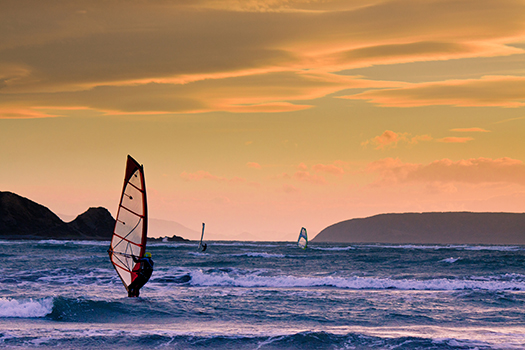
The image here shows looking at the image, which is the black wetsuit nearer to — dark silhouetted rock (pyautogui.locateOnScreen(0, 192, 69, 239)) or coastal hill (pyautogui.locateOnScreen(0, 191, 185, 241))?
coastal hill (pyautogui.locateOnScreen(0, 191, 185, 241))

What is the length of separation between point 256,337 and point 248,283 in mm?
13052

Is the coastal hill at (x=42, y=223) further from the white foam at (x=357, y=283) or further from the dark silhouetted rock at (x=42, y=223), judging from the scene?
the white foam at (x=357, y=283)

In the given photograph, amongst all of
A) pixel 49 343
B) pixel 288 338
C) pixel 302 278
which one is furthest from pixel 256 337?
pixel 302 278

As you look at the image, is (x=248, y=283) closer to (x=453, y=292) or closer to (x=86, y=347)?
(x=453, y=292)

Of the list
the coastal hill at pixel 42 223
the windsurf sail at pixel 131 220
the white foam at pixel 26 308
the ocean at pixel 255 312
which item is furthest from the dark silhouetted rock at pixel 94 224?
the windsurf sail at pixel 131 220

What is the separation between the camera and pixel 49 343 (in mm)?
11836

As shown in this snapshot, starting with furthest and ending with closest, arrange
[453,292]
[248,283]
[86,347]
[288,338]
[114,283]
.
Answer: [248,283], [114,283], [453,292], [288,338], [86,347]

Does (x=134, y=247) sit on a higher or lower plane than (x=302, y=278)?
higher

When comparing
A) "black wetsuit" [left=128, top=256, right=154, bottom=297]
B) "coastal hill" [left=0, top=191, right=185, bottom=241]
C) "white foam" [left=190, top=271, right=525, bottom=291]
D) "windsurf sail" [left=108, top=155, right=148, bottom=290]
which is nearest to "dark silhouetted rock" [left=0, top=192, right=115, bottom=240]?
"coastal hill" [left=0, top=191, right=185, bottom=241]

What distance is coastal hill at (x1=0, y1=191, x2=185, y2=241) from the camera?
119 m

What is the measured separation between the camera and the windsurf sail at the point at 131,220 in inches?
589

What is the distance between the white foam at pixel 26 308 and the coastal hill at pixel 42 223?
108651 mm

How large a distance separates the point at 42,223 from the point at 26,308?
119 m

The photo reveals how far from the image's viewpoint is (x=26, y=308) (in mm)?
15805
